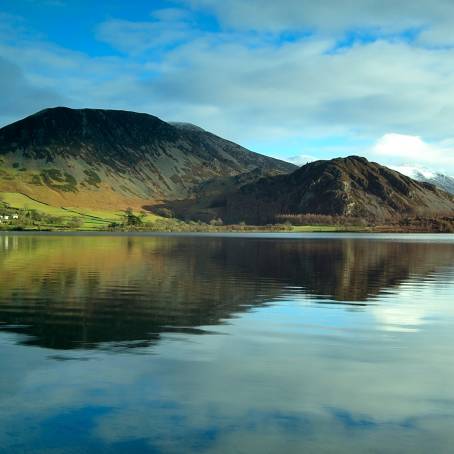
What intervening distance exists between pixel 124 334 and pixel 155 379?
7045 millimetres

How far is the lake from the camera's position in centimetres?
1252

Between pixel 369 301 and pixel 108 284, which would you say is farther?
pixel 108 284

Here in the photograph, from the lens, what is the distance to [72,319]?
26672mm

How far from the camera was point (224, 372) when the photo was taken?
58.3ft

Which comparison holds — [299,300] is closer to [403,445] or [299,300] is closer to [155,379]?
[155,379]

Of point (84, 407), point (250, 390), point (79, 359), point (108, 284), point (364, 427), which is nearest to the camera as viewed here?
point (364, 427)

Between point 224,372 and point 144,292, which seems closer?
point 224,372

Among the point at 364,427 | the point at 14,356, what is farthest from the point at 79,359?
the point at 364,427

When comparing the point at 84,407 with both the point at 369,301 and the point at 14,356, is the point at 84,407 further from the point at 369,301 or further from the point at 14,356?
the point at 369,301

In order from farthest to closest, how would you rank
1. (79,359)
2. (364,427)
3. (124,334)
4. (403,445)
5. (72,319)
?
1. (72,319)
2. (124,334)
3. (79,359)
4. (364,427)
5. (403,445)

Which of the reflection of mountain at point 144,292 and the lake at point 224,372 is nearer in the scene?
the lake at point 224,372

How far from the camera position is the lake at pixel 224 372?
12.5 metres

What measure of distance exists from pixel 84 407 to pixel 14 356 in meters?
6.26

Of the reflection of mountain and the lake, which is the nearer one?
the lake
